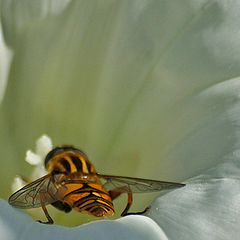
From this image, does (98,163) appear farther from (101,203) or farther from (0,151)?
(101,203)

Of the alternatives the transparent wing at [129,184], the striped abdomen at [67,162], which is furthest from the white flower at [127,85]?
the striped abdomen at [67,162]

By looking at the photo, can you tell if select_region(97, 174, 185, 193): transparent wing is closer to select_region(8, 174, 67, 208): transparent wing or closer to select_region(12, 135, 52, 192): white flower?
select_region(8, 174, 67, 208): transparent wing

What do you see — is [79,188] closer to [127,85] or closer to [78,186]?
[78,186]

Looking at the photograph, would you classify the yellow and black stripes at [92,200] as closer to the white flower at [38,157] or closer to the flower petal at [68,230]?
the flower petal at [68,230]

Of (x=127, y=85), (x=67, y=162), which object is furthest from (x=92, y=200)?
(x=127, y=85)

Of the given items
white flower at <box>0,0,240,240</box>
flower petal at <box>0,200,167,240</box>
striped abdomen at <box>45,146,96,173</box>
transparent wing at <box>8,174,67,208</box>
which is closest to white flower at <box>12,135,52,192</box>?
white flower at <box>0,0,240,240</box>

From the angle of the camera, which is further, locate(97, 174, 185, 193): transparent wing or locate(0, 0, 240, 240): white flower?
locate(0, 0, 240, 240): white flower
